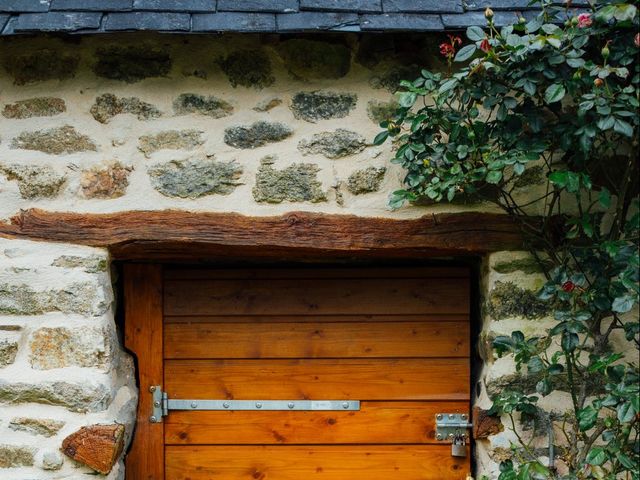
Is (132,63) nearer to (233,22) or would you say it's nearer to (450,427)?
(233,22)

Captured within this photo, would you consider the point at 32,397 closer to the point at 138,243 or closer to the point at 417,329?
the point at 138,243

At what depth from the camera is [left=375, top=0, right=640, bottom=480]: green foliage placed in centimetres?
240

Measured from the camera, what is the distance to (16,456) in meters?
2.69

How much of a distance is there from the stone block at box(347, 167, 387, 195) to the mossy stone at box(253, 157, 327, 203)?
108mm

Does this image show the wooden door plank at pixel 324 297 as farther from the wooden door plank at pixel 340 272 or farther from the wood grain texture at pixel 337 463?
the wood grain texture at pixel 337 463

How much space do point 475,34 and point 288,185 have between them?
2.66ft

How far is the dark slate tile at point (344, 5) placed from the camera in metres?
2.60

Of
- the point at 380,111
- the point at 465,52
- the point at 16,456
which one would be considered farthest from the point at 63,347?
the point at 465,52

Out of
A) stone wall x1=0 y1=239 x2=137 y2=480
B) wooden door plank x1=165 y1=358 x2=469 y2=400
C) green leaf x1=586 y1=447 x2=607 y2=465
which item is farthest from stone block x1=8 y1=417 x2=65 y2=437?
green leaf x1=586 y1=447 x2=607 y2=465

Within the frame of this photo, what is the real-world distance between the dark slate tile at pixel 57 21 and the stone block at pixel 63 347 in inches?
39.8

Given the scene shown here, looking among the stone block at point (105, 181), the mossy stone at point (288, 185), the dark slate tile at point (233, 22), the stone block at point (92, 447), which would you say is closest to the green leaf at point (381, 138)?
the mossy stone at point (288, 185)

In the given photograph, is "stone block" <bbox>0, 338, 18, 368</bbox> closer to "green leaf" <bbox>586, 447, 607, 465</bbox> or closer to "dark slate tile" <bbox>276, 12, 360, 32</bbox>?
"dark slate tile" <bbox>276, 12, 360, 32</bbox>

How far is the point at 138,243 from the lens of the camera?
274cm

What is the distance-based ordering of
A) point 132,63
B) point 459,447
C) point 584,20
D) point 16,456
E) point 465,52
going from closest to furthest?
point 584,20, point 465,52, point 16,456, point 132,63, point 459,447
